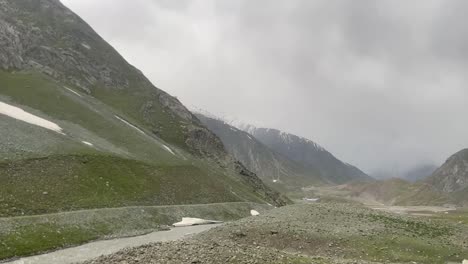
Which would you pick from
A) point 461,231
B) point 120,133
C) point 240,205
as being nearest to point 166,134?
point 120,133

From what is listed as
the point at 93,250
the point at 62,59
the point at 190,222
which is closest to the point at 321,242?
the point at 93,250

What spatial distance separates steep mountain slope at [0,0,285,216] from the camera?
70.1 meters

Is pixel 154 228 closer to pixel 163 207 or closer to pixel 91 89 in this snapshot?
pixel 163 207

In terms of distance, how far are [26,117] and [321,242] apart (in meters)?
68.6

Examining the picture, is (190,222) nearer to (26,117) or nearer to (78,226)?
(78,226)

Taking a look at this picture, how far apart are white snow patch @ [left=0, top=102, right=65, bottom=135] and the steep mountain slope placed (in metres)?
0.38

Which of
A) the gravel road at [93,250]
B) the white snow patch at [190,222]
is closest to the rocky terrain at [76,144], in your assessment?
the gravel road at [93,250]

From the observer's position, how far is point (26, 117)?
91688mm

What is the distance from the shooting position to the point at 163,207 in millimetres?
81188

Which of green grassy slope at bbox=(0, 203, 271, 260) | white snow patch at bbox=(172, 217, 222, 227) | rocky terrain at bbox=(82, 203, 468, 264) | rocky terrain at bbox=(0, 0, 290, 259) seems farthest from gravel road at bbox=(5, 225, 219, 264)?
rocky terrain at bbox=(82, 203, 468, 264)

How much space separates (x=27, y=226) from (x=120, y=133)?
66.1 m

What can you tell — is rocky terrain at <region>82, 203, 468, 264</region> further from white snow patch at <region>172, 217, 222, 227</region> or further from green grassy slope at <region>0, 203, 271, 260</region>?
white snow patch at <region>172, 217, 222, 227</region>

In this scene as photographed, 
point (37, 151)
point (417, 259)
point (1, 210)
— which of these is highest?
point (417, 259)

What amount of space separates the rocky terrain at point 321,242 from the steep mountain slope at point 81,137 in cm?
2864
